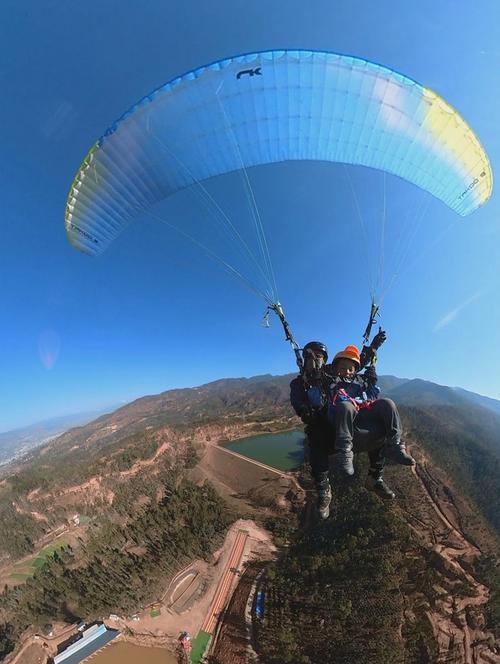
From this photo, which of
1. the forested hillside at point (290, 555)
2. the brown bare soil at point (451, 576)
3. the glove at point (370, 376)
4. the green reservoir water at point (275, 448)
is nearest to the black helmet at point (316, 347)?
the glove at point (370, 376)

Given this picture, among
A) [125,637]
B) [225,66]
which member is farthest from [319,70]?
[125,637]

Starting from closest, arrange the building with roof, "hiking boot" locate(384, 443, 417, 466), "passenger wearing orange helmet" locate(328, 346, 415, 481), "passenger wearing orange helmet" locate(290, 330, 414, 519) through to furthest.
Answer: "passenger wearing orange helmet" locate(328, 346, 415, 481) < "passenger wearing orange helmet" locate(290, 330, 414, 519) < "hiking boot" locate(384, 443, 417, 466) < the building with roof

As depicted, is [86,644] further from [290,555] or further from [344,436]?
[344,436]

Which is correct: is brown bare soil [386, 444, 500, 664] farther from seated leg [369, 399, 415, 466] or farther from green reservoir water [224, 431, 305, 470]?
seated leg [369, 399, 415, 466]

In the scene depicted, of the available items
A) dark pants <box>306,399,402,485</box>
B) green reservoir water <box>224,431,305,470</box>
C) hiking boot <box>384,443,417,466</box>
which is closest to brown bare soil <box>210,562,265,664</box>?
dark pants <box>306,399,402,485</box>

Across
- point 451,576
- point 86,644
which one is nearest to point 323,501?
point 451,576

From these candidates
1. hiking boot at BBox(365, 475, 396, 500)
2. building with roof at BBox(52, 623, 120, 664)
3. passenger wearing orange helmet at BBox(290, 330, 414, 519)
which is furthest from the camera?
building with roof at BBox(52, 623, 120, 664)
